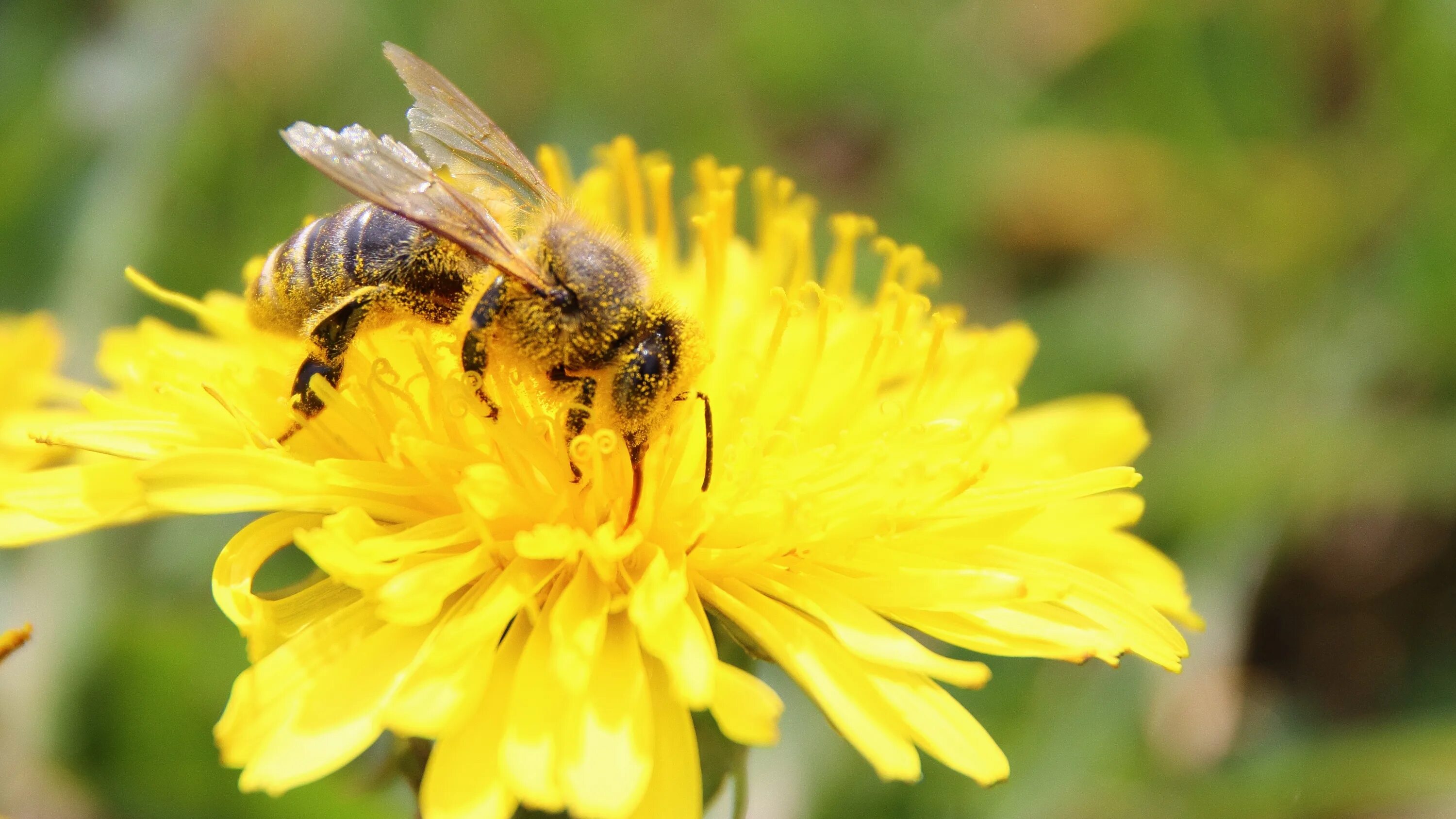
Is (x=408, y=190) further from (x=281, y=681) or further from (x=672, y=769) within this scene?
(x=672, y=769)

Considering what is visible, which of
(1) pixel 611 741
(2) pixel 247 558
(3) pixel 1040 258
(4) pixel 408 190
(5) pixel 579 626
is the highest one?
(3) pixel 1040 258

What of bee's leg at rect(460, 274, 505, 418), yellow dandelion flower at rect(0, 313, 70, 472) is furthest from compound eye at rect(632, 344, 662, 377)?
yellow dandelion flower at rect(0, 313, 70, 472)

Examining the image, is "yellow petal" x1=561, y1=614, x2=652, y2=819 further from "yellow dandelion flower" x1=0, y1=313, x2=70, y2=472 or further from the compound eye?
"yellow dandelion flower" x1=0, y1=313, x2=70, y2=472

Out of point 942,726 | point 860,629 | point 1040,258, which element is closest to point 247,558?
point 860,629

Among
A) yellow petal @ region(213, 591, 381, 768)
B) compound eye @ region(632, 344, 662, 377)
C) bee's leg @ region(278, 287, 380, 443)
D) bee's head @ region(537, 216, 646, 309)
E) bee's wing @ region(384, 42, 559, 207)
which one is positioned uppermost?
bee's wing @ region(384, 42, 559, 207)

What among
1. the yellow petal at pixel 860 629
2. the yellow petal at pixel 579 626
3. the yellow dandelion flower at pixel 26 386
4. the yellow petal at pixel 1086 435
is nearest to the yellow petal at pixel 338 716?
the yellow petal at pixel 579 626

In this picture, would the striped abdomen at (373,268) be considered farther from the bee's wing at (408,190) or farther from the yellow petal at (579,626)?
the yellow petal at (579,626)

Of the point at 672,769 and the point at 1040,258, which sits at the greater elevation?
the point at 1040,258

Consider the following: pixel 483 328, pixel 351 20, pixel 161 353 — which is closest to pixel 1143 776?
pixel 483 328
